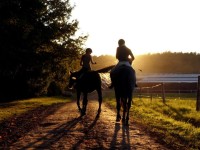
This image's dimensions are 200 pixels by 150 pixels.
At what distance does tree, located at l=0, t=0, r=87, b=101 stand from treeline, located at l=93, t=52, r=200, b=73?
81815 millimetres

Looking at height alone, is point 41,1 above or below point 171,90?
above

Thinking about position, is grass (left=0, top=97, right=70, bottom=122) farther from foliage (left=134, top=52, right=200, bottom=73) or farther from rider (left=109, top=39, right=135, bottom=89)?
foliage (left=134, top=52, right=200, bottom=73)

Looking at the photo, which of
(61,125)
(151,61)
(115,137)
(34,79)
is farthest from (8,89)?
(151,61)

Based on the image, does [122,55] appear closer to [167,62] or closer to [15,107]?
[15,107]

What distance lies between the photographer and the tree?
34.9 metres

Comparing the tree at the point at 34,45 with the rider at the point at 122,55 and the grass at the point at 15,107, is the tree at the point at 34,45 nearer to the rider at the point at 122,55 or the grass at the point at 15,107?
the grass at the point at 15,107

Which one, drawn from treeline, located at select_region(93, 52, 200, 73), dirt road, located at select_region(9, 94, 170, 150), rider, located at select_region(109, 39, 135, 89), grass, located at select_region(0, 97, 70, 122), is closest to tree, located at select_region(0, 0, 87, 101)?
grass, located at select_region(0, 97, 70, 122)

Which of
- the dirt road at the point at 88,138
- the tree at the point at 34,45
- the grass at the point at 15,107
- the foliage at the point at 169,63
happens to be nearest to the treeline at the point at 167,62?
the foliage at the point at 169,63

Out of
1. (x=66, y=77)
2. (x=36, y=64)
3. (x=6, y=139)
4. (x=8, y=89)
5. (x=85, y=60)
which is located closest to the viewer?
(x=6, y=139)

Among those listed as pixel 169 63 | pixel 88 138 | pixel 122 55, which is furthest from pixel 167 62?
pixel 88 138

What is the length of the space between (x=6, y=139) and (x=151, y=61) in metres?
127

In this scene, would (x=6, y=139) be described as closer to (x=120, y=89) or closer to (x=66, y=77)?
(x=120, y=89)

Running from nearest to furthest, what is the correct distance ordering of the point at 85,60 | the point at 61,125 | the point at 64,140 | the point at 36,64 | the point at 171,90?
the point at 64,140 → the point at 61,125 → the point at 85,60 → the point at 36,64 → the point at 171,90

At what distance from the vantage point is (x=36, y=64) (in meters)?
37.3
